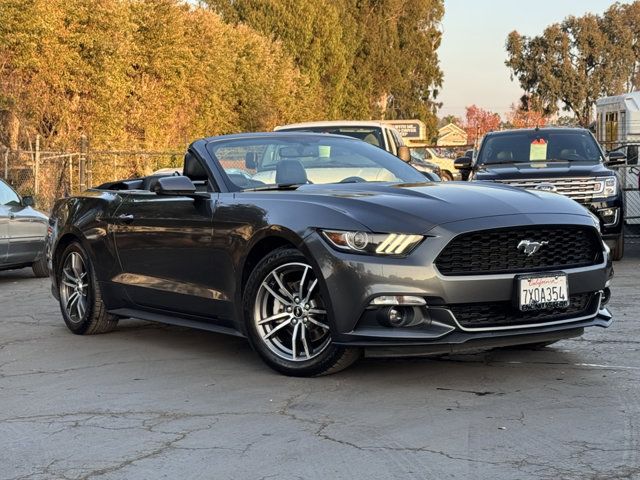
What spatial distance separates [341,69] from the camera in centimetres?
6250

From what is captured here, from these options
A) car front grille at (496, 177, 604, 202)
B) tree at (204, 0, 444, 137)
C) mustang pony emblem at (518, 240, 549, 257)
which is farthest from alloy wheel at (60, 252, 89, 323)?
tree at (204, 0, 444, 137)

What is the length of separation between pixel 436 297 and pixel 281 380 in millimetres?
1137

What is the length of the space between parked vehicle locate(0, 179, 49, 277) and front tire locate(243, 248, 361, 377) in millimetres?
7543

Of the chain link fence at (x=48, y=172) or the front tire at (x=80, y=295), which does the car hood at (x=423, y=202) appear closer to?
the front tire at (x=80, y=295)

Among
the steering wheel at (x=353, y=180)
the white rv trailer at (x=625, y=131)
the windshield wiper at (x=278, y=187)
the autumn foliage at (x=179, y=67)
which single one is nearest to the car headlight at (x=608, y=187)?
the white rv trailer at (x=625, y=131)

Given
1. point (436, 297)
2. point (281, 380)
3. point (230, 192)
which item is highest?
point (230, 192)

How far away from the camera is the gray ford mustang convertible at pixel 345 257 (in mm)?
5922

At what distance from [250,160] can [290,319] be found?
4.83ft

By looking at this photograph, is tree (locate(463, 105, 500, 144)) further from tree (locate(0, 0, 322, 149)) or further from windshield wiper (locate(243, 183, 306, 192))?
windshield wiper (locate(243, 183, 306, 192))

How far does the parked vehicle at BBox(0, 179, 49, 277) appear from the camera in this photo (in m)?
13.4

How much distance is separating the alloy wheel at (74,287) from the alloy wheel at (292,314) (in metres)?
2.45

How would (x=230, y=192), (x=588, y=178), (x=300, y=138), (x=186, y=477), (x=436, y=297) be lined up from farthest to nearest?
(x=588, y=178) < (x=300, y=138) < (x=230, y=192) < (x=436, y=297) < (x=186, y=477)

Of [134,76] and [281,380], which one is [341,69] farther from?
[281,380]

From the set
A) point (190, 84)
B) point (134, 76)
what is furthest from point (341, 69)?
point (134, 76)
